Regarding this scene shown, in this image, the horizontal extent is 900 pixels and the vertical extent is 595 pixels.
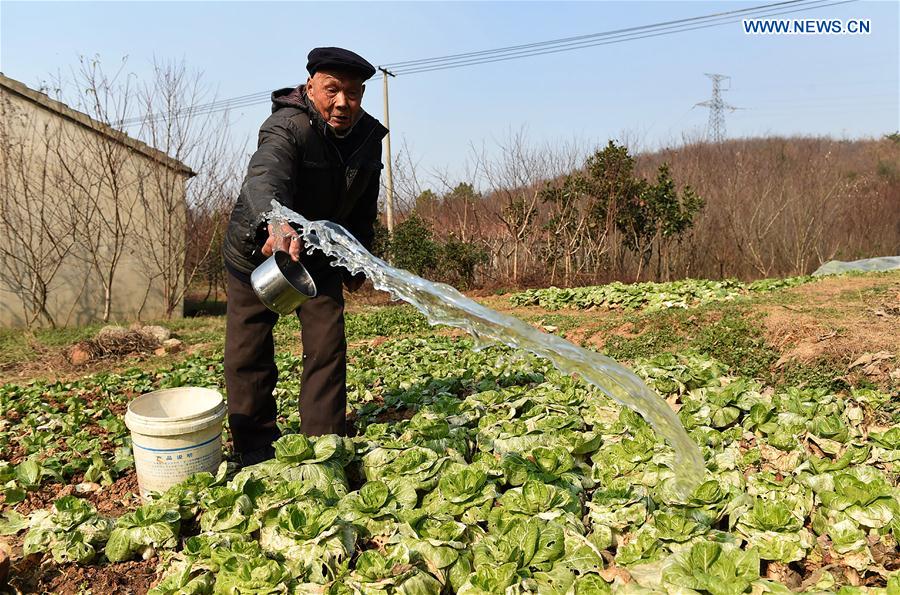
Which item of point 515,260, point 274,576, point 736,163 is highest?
point 736,163

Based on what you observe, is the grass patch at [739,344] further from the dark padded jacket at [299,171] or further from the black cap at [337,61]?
the black cap at [337,61]

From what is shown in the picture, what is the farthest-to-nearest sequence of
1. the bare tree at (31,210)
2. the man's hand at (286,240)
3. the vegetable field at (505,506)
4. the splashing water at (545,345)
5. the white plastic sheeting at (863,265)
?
the white plastic sheeting at (863,265), the bare tree at (31,210), the man's hand at (286,240), the splashing water at (545,345), the vegetable field at (505,506)

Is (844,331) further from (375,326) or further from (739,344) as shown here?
(375,326)

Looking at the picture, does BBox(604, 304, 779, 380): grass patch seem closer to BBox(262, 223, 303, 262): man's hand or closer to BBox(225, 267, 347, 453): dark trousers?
BBox(225, 267, 347, 453): dark trousers

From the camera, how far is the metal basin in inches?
97.4

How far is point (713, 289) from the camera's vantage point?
991cm

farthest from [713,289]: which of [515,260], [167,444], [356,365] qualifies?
[167,444]

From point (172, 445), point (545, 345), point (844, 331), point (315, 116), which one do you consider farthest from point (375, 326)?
point (545, 345)

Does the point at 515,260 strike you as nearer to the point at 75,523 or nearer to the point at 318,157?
the point at 318,157

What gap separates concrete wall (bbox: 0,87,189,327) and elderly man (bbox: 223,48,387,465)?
865cm

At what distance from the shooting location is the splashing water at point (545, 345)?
7.44 feet

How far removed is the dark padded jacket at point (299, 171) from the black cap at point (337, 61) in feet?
0.66

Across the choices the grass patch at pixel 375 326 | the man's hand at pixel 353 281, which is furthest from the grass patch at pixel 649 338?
the man's hand at pixel 353 281

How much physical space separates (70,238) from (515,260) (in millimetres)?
8510
